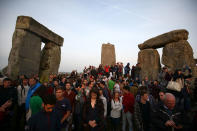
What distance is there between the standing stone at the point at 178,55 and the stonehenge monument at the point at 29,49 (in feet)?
29.8

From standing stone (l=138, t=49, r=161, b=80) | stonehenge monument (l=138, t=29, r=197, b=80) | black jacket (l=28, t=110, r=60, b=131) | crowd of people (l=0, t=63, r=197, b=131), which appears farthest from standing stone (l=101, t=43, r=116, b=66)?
black jacket (l=28, t=110, r=60, b=131)

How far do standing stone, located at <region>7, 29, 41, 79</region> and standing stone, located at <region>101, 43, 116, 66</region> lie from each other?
37.0 ft

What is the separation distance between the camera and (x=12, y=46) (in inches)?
207

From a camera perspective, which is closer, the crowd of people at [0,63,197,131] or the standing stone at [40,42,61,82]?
the crowd of people at [0,63,197,131]

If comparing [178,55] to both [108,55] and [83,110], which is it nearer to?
[83,110]

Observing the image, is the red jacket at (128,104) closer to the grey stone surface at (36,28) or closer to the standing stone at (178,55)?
the grey stone surface at (36,28)

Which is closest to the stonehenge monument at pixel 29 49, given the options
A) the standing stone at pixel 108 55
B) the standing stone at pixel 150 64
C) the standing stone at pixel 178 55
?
the standing stone at pixel 150 64

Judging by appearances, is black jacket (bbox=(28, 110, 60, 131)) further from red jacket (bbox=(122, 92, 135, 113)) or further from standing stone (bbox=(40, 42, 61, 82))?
standing stone (bbox=(40, 42, 61, 82))

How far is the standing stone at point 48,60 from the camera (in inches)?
291

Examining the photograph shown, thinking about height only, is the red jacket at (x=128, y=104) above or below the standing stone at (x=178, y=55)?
Result: below

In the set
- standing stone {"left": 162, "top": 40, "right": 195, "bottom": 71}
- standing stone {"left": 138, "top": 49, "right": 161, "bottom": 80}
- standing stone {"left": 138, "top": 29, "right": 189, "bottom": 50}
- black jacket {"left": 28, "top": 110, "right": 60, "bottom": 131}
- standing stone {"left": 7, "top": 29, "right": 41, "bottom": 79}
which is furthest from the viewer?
standing stone {"left": 138, "top": 49, "right": 161, "bottom": 80}

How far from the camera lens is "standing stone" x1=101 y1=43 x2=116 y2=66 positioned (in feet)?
53.9

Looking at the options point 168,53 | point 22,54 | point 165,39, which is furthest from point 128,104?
point 165,39

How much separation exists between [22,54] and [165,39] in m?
10.3
